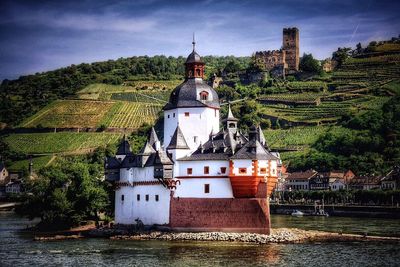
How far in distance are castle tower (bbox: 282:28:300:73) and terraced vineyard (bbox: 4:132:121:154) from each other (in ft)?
229

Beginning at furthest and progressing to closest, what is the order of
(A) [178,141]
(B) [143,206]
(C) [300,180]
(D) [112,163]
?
(C) [300,180] < (D) [112,163] < (B) [143,206] < (A) [178,141]

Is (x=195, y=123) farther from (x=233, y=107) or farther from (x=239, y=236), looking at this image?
(x=233, y=107)

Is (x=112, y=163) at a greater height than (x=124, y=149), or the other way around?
(x=124, y=149)

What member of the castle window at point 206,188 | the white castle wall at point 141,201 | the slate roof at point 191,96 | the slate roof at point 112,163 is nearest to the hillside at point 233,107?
the slate roof at point 112,163

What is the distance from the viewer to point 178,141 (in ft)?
201

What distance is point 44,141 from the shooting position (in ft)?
464

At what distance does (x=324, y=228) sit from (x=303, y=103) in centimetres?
8881

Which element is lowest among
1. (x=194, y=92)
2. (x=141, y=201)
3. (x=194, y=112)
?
(x=141, y=201)

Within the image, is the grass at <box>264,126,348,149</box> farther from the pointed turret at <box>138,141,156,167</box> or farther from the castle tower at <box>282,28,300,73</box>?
the pointed turret at <box>138,141,156,167</box>

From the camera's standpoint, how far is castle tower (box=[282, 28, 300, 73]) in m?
194

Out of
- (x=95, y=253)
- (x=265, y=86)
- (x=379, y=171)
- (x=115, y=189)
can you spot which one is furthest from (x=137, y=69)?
(x=95, y=253)

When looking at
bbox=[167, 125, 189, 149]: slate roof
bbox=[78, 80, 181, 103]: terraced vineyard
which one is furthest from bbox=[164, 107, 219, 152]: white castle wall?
bbox=[78, 80, 181, 103]: terraced vineyard

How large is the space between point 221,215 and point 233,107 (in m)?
99.6

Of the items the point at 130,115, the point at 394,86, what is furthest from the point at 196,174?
the point at 394,86
